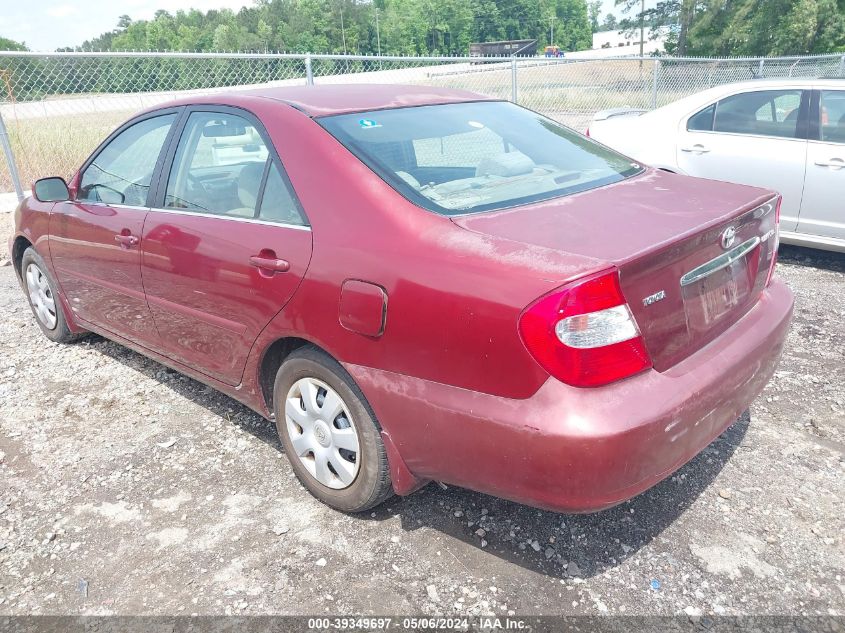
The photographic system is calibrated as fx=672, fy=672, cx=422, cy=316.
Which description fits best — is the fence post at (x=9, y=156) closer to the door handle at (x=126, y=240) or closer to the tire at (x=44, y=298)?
the tire at (x=44, y=298)

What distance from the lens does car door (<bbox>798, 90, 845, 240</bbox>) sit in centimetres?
531

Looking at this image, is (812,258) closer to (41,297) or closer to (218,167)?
(218,167)

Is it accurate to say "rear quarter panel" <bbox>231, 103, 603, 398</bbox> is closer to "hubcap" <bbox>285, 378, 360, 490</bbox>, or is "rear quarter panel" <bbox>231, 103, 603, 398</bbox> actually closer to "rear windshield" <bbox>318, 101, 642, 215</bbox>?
"rear windshield" <bbox>318, 101, 642, 215</bbox>

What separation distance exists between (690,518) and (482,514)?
826 mm

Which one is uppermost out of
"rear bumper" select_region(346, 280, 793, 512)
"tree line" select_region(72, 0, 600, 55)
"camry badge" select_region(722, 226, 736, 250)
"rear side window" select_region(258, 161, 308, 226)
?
"tree line" select_region(72, 0, 600, 55)

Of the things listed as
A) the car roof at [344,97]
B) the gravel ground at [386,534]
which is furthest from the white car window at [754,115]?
the car roof at [344,97]

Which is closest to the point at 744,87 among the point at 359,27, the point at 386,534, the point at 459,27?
the point at 386,534

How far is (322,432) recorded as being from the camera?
2.70m

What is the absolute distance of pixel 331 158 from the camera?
2.58 metres

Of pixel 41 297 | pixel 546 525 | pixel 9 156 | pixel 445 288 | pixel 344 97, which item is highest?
pixel 344 97

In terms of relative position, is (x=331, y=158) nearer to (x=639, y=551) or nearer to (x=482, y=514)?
(x=482, y=514)

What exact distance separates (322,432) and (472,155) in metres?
1.35

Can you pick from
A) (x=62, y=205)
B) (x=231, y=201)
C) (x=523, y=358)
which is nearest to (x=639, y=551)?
(x=523, y=358)

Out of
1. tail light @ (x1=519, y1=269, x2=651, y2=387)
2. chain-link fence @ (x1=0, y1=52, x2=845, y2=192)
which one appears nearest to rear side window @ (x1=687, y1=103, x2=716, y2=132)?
chain-link fence @ (x1=0, y1=52, x2=845, y2=192)
